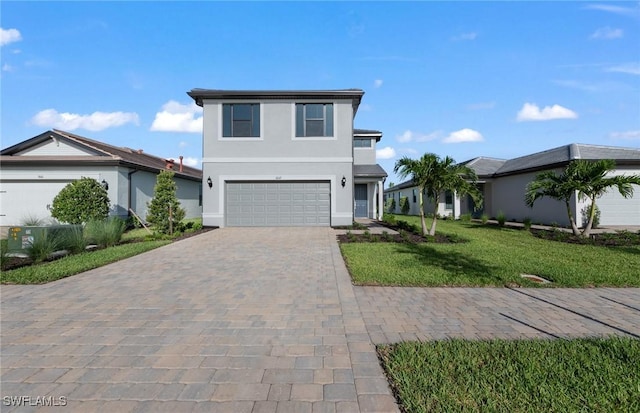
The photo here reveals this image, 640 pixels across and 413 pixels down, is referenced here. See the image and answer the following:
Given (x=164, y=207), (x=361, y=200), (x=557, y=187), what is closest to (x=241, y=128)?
(x=164, y=207)

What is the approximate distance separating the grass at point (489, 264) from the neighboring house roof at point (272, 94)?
8.53 metres

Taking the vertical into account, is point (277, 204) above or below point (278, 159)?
below

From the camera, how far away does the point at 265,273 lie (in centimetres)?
654

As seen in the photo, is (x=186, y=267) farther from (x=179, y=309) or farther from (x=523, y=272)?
(x=523, y=272)

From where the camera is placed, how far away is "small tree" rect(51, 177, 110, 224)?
12.6 m

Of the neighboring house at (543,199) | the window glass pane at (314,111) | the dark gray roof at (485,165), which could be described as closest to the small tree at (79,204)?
the window glass pane at (314,111)

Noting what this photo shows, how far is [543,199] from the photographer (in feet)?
56.4

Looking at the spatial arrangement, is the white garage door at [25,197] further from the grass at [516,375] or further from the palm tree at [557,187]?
the palm tree at [557,187]

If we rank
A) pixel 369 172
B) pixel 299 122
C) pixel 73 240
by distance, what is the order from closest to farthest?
pixel 73 240, pixel 299 122, pixel 369 172

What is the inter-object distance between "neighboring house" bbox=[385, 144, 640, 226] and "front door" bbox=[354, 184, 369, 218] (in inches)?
275

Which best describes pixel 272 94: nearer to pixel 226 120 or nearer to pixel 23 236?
pixel 226 120

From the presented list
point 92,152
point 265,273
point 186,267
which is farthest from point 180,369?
point 92,152

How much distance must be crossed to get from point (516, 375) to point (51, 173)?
20.7 metres

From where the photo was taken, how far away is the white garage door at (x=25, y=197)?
15.6 meters
